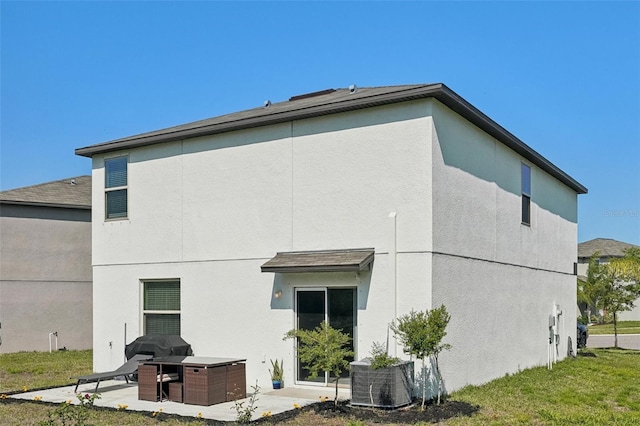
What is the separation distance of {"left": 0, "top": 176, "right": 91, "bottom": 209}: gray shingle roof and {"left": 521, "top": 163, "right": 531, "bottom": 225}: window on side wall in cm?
1477

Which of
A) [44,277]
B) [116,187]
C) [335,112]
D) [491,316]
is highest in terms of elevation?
[335,112]

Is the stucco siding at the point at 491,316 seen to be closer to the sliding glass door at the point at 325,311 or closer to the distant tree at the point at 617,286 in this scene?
the sliding glass door at the point at 325,311

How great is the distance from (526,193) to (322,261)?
743cm

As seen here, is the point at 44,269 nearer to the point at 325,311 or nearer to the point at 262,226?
the point at 262,226

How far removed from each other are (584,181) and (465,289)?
1224cm

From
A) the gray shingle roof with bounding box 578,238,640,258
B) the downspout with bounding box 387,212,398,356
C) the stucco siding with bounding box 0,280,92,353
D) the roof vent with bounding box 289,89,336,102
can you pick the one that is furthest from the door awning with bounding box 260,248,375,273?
the gray shingle roof with bounding box 578,238,640,258

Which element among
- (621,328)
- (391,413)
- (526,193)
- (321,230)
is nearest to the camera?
(391,413)

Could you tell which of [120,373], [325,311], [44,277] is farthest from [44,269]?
[325,311]

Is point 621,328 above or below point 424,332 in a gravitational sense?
below

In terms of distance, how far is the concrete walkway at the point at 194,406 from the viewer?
11048 mm

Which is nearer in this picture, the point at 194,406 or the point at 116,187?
the point at 194,406

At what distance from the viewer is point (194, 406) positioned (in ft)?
38.2

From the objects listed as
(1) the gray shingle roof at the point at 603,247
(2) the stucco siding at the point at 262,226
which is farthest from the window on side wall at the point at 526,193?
(1) the gray shingle roof at the point at 603,247

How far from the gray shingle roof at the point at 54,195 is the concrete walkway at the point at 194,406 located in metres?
10.2
